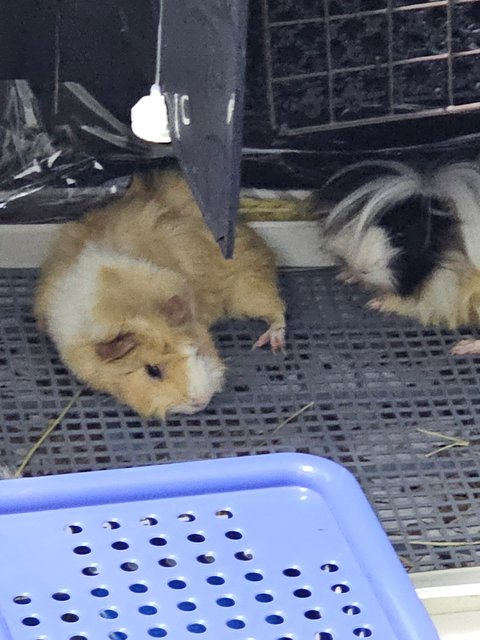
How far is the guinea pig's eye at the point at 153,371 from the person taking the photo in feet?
6.09

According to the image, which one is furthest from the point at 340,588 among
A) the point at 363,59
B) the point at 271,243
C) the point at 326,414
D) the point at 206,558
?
the point at 271,243

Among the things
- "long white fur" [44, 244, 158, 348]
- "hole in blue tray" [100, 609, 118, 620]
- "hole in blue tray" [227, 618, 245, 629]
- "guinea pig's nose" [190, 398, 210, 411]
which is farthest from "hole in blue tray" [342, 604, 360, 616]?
"long white fur" [44, 244, 158, 348]

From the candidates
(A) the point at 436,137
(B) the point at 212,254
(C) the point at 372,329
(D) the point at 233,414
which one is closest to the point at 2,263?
(B) the point at 212,254

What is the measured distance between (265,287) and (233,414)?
277mm

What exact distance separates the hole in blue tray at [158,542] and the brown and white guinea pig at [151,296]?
2.27ft

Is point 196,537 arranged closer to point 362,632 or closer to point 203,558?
point 203,558

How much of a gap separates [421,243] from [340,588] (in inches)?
41.7

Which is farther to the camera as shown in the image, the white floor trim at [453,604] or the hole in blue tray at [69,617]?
the white floor trim at [453,604]

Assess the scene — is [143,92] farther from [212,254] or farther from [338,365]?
[338,365]

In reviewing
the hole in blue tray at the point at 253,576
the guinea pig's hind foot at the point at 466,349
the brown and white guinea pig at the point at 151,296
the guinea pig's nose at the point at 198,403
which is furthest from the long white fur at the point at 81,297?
the hole in blue tray at the point at 253,576

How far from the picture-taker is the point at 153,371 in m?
1.86

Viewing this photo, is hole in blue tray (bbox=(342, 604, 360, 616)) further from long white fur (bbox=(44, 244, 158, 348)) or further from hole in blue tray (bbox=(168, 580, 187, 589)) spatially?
long white fur (bbox=(44, 244, 158, 348))

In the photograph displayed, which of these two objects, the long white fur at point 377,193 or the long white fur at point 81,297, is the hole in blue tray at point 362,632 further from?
the long white fur at point 377,193

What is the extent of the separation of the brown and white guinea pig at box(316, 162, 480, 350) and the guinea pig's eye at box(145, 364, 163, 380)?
45 cm
